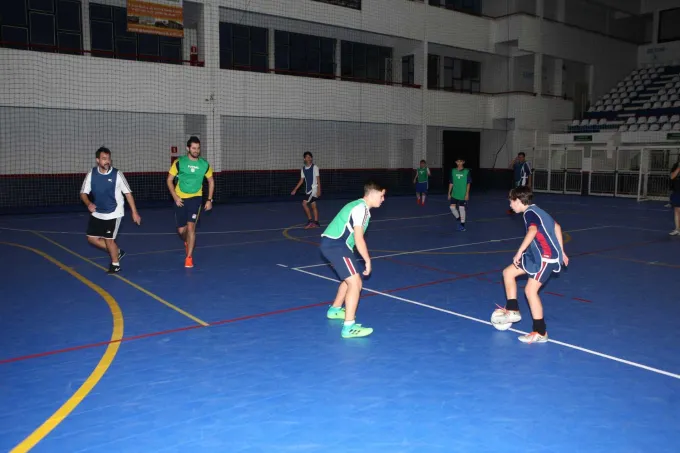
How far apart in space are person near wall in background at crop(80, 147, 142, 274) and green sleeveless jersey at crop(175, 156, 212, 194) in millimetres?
Result: 875

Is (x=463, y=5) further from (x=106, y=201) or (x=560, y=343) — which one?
(x=560, y=343)

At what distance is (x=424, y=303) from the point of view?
755cm

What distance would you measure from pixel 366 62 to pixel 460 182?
1647cm

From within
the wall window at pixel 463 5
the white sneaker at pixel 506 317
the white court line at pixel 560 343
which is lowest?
the white court line at pixel 560 343

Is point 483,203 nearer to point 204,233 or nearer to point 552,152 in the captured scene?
point 552,152

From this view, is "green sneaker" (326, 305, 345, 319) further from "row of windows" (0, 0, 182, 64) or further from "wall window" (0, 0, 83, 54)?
"wall window" (0, 0, 83, 54)

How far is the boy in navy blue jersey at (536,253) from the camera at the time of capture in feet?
18.9

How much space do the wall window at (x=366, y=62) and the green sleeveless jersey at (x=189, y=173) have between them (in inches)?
747

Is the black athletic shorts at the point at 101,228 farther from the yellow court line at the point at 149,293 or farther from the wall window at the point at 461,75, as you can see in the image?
the wall window at the point at 461,75

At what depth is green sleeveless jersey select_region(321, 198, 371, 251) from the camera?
582 centimetres

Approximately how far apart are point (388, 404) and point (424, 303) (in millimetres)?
3221

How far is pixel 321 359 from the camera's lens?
17.8ft

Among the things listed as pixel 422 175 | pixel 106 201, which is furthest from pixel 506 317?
pixel 422 175

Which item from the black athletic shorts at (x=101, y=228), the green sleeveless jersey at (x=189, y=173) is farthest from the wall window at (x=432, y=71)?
the black athletic shorts at (x=101, y=228)
